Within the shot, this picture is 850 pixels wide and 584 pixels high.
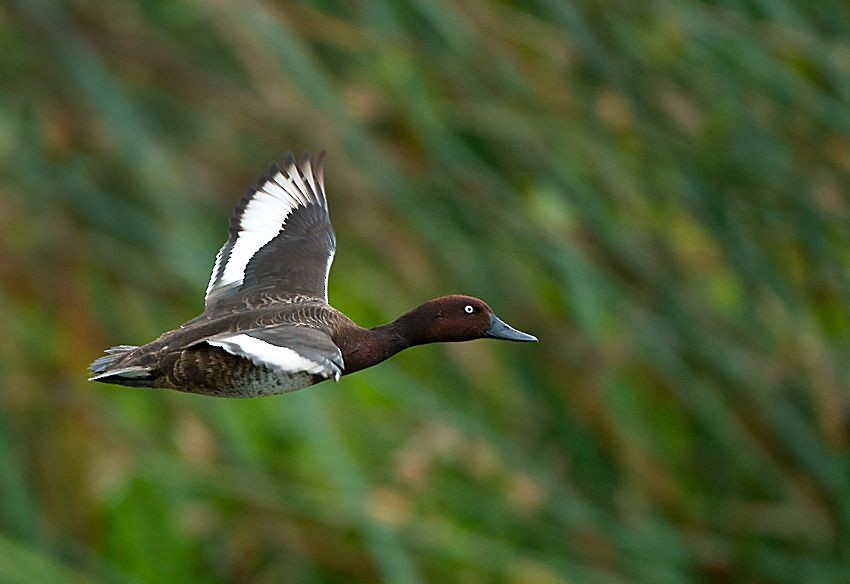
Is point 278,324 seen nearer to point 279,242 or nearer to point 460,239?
point 279,242

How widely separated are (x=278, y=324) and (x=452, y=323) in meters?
0.41

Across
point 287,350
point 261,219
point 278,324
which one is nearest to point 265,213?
point 261,219

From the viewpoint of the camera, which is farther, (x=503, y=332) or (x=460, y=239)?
(x=460, y=239)

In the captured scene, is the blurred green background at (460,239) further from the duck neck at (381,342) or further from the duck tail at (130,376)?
the duck tail at (130,376)

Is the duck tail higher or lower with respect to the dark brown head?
lower

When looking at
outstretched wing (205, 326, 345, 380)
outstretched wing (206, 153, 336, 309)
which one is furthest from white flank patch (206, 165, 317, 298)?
outstretched wing (205, 326, 345, 380)

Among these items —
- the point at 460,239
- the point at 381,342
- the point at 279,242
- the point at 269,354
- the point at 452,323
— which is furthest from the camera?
the point at 460,239

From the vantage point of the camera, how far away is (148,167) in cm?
409

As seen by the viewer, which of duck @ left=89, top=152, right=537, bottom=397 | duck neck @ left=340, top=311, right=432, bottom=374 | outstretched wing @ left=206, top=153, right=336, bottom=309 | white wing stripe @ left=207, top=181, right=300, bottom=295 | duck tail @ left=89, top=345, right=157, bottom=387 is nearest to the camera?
duck @ left=89, top=152, right=537, bottom=397

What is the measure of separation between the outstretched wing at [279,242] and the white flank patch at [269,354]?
0.75 metres

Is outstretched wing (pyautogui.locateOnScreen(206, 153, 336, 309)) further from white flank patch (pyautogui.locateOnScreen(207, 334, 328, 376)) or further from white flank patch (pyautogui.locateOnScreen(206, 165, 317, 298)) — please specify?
white flank patch (pyautogui.locateOnScreen(207, 334, 328, 376))

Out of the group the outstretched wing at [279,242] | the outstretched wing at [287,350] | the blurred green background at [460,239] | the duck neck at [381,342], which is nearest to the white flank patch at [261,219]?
the outstretched wing at [279,242]

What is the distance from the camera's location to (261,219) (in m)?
3.80

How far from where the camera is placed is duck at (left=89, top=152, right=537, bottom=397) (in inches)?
104
